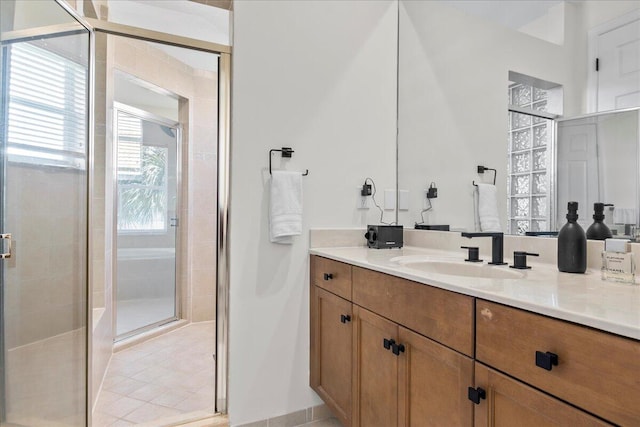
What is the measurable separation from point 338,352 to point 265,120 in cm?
115

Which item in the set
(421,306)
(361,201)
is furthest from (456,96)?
(421,306)

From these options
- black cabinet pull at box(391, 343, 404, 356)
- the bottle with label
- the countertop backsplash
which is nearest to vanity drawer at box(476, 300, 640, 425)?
black cabinet pull at box(391, 343, 404, 356)

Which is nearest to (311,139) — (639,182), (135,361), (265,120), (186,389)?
(265,120)

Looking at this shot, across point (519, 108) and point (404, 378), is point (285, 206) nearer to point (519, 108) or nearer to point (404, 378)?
point (404, 378)

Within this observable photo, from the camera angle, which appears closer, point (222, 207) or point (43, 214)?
point (43, 214)

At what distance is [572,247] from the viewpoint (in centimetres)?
114

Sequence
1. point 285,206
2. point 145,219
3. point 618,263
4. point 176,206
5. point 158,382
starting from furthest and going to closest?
point 176,206 < point 145,219 < point 158,382 < point 285,206 < point 618,263

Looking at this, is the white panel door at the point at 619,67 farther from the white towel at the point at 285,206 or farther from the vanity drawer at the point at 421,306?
the white towel at the point at 285,206

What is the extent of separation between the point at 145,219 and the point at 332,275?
2.22 m

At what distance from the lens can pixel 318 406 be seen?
188 cm

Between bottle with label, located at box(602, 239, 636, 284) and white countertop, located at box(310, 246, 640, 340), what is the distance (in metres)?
0.03

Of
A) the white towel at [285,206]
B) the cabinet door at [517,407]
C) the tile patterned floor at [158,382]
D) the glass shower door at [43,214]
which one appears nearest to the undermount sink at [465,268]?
the cabinet door at [517,407]

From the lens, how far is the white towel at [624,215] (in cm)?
116

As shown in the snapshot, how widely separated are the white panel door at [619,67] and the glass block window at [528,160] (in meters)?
0.19
